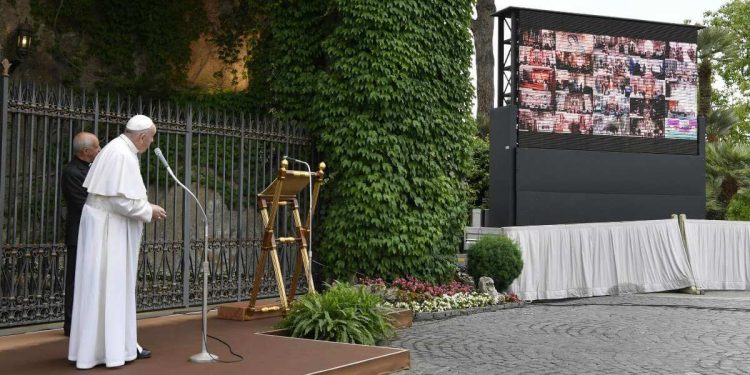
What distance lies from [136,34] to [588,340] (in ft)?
37.3

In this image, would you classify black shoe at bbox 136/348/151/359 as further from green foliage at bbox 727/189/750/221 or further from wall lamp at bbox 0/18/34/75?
green foliage at bbox 727/189/750/221

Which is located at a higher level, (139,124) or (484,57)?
(484,57)

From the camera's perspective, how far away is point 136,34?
16.7m

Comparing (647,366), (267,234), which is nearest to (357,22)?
(267,234)

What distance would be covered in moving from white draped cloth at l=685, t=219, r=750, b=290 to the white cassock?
1378 centimetres

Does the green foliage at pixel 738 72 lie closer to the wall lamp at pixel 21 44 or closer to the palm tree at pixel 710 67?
the palm tree at pixel 710 67

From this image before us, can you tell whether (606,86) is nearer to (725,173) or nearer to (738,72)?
(725,173)

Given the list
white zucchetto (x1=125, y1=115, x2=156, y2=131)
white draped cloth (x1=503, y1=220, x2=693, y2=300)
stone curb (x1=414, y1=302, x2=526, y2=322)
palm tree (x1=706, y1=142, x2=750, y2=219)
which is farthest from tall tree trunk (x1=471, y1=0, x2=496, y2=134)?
white zucchetto (x1=125, y1=115, x2=156, y2=131)

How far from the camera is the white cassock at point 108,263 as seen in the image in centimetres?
641

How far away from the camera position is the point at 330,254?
12570 millimetres

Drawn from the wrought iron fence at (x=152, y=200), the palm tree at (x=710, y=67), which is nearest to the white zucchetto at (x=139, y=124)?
the wrought iron fence at (x=152, y=200)

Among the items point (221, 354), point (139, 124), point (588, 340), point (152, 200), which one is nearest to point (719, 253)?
point (588, 340)

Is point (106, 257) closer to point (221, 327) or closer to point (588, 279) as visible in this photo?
point (221, 327)

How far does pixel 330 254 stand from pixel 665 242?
8.10 meters
